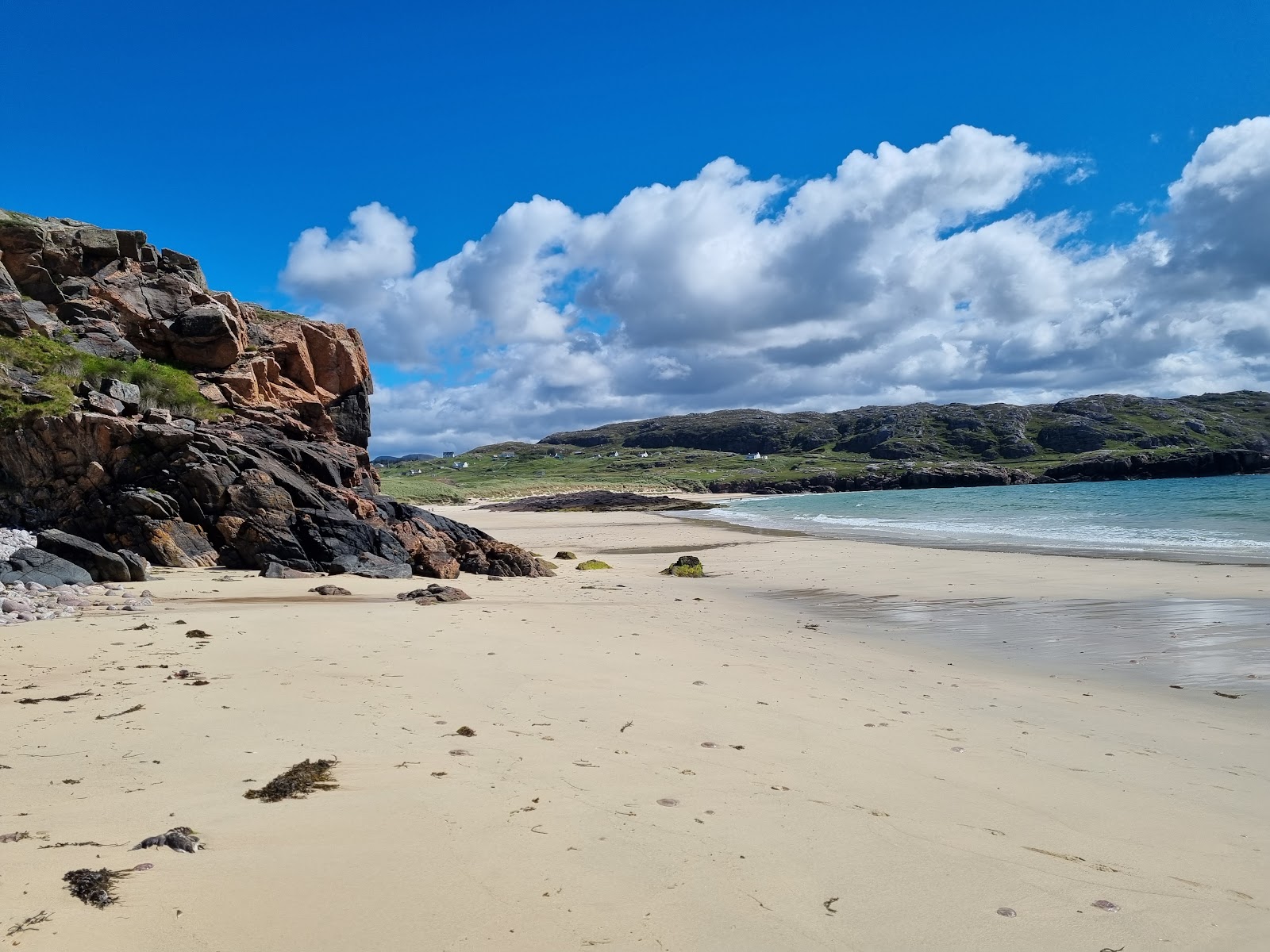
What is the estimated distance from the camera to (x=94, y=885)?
296cm

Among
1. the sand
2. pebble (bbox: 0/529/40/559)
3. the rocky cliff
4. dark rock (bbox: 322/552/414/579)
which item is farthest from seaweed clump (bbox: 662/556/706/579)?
pebble (bbox: 0/529/40/559)

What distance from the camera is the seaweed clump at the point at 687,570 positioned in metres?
20.3

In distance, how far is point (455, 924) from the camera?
2936 millimetres

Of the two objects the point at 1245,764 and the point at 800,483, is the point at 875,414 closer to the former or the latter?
the point at 800,483

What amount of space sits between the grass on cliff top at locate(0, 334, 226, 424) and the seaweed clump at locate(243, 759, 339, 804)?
1709 centimetres

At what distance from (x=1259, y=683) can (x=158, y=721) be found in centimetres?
1080

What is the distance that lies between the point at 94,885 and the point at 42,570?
11.5 m

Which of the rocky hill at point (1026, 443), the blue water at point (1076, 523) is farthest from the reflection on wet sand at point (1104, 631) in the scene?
the rocky hill at point (1026, 443)

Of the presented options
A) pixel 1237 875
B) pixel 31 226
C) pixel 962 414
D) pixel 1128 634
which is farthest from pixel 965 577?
pixel 962 414

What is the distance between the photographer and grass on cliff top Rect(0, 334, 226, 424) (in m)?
16.9

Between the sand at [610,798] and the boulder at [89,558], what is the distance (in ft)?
14.7

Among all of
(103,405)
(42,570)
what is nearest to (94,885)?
(42,570)

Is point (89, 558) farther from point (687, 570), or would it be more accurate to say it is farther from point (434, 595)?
point (687, 570)

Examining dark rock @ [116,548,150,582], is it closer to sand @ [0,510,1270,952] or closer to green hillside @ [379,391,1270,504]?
sand @ [0,510,1270,952]
